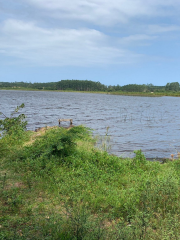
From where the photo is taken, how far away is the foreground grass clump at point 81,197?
4508mm

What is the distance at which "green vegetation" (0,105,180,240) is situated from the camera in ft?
14.8

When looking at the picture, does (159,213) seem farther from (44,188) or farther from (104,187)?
(44,188)

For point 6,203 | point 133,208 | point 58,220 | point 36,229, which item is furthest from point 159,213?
point 6,203

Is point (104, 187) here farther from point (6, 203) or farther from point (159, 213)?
point (6, 203)

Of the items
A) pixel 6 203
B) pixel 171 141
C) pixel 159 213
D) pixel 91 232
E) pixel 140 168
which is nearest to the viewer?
pixel 91 232

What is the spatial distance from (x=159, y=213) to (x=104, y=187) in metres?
1.85

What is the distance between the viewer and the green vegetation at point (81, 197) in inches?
177

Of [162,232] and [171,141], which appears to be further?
[171,141]

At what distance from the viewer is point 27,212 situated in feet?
17.6

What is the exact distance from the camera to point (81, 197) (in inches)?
239

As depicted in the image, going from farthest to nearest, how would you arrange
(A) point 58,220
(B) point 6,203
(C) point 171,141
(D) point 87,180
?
(C) point 171,141 < (D) point 87,180 < (B) point 6,203 < (A) point 58,220

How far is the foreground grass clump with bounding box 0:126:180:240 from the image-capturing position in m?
4.51

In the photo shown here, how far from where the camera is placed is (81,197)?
607 centimetres

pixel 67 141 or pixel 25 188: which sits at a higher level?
pixel 67 141
